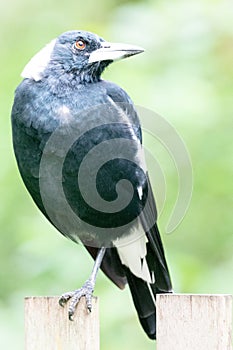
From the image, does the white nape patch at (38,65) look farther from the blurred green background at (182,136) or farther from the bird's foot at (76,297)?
the bird's foot at (76,297)

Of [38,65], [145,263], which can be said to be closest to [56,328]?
[145,263]

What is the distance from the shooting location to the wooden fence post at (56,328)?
1936 millimetres

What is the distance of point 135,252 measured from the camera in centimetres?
301

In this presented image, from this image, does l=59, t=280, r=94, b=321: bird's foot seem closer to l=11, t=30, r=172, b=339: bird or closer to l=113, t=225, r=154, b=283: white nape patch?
l=11, t=30, r=172, b=339: bird

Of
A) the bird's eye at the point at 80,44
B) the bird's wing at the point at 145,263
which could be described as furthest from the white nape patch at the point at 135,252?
the bird's eye at the point at 80,44

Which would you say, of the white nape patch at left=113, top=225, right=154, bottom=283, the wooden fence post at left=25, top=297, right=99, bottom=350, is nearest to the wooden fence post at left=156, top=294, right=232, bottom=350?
the wooden fence post at left=25, top=297, right=99, bottom=350

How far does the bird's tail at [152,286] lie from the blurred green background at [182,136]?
0.07 meters

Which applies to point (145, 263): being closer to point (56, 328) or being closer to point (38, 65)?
point (38, 65)

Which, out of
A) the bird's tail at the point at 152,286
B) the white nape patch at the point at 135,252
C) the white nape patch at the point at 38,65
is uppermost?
the white nape patch at the point at 38,65

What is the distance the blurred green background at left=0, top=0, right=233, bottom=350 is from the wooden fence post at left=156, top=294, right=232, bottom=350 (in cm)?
103

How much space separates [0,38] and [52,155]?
1.44 meters

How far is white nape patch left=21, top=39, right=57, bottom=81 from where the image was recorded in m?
2.91

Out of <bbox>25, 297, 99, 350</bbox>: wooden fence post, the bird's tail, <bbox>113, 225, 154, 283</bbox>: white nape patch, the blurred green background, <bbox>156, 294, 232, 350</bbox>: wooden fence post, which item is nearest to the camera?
<bbox>156, 294, 232, 350</bbox>: wooden fence post

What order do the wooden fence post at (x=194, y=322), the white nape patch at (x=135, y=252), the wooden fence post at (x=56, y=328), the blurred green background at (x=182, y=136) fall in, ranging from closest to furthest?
the wooden fence post at (x=194, y=322), the wooden fence post at (x=56, y=328), the white nape patch at (x=135, y=252), the blurred green background at (x=182, y=136)
